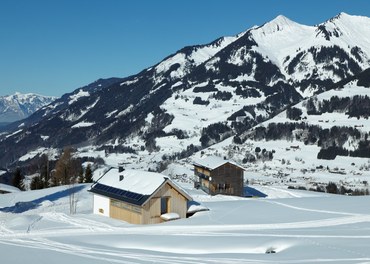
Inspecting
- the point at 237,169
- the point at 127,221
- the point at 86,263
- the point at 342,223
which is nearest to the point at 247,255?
the point at 86,263

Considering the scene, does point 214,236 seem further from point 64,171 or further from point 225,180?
point 64,171

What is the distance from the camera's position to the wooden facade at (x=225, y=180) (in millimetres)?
75312

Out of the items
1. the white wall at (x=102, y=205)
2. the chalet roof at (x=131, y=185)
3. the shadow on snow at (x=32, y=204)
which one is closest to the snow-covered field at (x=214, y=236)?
the white wall at (x=102, y=205)

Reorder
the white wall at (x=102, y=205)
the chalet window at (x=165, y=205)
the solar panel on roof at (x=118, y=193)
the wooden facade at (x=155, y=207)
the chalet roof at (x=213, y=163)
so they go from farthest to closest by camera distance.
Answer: the chalet roof at (x=213, y=163) → the white wall at (x=102, y=205) → the chalet window at (x=165, y=205) → the solar panel on roof at (x=118, y=193) → the wooden facade at (x=155, y=207)

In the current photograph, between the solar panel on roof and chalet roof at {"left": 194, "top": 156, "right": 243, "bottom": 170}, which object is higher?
chalet roof at {"left": 194, "top": 156, "right": 243, "bottom": 170}

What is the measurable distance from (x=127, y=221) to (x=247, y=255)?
19843 mm

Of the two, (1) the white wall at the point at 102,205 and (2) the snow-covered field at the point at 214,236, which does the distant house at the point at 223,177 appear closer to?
(2) the snow-covered field at the point at 214,236

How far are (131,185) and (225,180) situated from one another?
33368 millimetres

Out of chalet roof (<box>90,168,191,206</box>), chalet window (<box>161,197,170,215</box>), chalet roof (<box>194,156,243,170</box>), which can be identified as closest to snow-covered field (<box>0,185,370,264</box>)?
chalet window (<box>161,197,170,215</box>)

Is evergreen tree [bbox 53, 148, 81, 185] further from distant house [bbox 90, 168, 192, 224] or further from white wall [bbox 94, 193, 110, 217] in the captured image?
distant house [bbox 90, 168, 192, 224]

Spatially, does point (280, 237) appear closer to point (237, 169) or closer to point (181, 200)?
point (181, 200)

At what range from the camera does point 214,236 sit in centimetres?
3219

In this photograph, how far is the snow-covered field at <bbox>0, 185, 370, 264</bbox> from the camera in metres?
24.0

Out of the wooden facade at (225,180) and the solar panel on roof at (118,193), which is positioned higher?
the wooden facade at (225,180)
